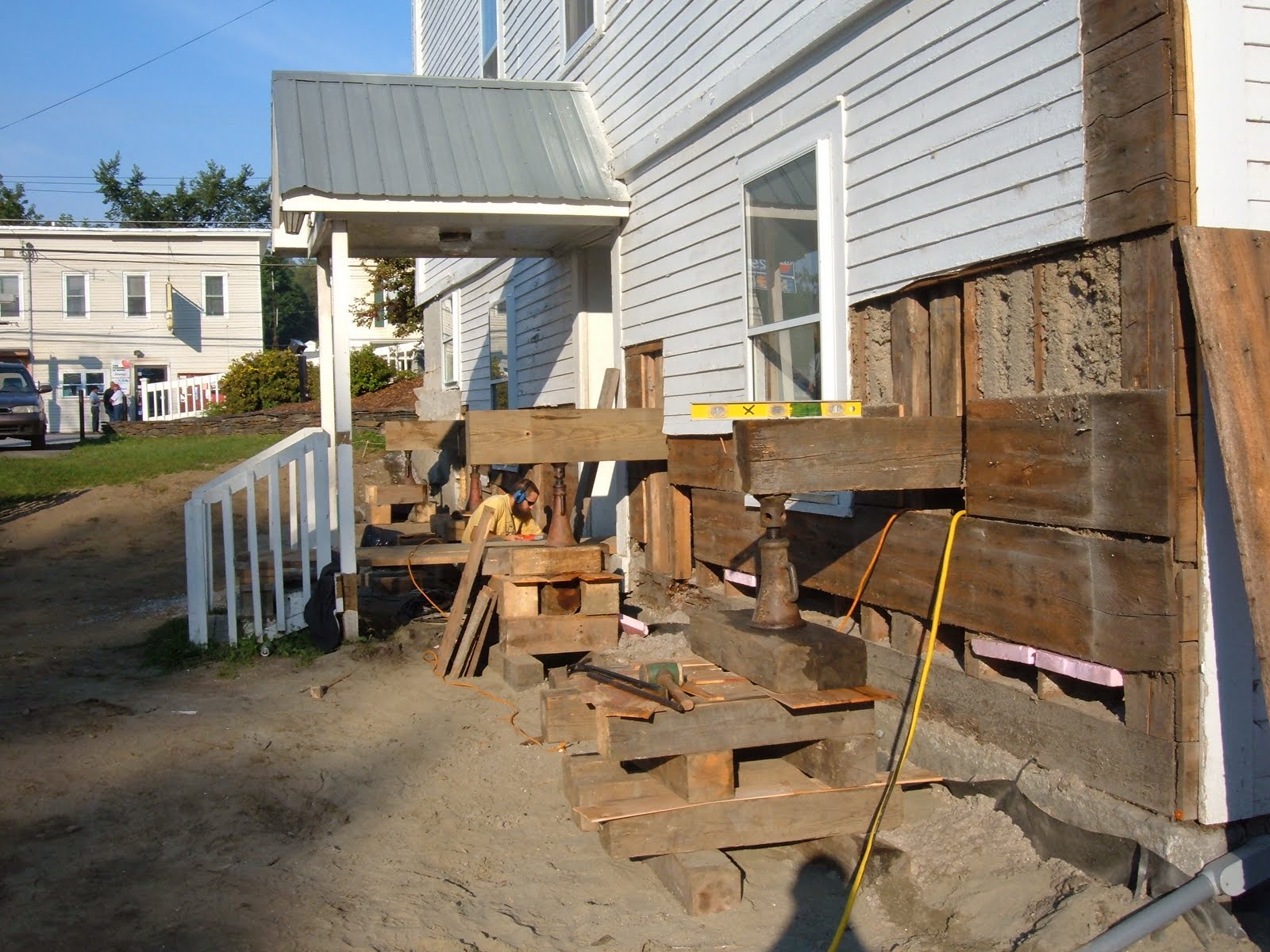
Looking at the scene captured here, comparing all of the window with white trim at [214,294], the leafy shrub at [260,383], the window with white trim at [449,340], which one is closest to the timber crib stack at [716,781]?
the window with white trim at [449,340]

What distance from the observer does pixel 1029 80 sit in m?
4.51

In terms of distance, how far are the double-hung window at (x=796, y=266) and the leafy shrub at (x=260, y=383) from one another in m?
24.4

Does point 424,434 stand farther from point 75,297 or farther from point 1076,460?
point 75,297

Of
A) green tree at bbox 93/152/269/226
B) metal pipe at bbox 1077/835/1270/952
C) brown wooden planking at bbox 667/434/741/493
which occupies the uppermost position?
green tree at bbox 93/152/269/226

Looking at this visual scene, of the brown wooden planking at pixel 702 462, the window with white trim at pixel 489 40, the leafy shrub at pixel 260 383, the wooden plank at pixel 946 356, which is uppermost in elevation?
the window with white trim at pixel 489 40

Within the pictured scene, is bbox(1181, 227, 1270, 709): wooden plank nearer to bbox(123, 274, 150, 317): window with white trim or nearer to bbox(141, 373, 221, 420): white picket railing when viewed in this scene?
bbox(141, 373, 221, 420): white picket railing

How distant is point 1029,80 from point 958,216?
65cm

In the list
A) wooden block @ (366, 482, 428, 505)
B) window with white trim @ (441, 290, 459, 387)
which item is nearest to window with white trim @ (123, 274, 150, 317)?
window with white trim @ (441, 290, 459, 387)

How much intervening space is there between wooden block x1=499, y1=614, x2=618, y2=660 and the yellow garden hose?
2.73 metres

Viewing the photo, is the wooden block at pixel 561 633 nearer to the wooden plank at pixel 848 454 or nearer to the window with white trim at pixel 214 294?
the wooden plank at pixel 848 454

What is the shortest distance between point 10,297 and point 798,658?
38480 mm

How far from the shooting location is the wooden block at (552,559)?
754 centimetres

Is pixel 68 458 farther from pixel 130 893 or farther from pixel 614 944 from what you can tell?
pixel 614 944

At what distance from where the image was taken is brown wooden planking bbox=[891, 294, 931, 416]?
5242 mm
